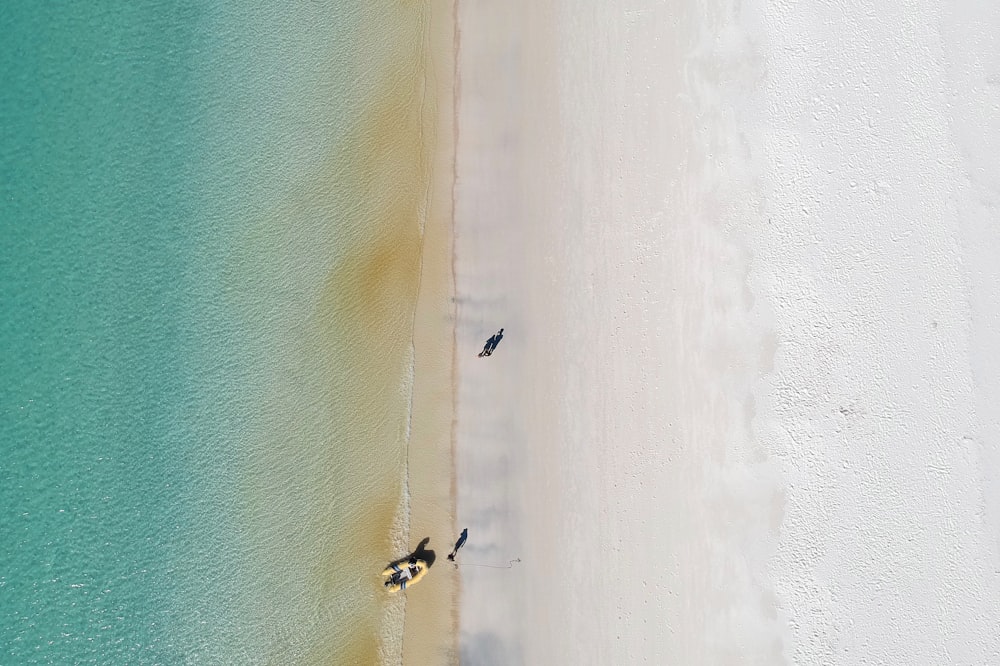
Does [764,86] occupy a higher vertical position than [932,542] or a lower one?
higher

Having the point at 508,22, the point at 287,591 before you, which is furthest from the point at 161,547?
the point at 508,22

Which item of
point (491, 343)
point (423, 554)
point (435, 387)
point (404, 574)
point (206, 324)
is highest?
point (206, 324)

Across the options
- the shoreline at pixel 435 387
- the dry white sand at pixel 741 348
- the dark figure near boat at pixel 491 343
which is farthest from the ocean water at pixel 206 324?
the dry white sand at pixel 741 348

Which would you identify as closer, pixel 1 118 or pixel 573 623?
pixel 573 623

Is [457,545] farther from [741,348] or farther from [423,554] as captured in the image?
[741,348]

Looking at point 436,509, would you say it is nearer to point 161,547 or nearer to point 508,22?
point 161,547

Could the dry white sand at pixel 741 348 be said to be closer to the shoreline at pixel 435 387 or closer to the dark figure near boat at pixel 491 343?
the dark figure near boat at pixel 491 343

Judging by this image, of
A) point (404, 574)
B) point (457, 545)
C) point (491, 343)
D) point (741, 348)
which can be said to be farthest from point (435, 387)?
point (741, 348)
